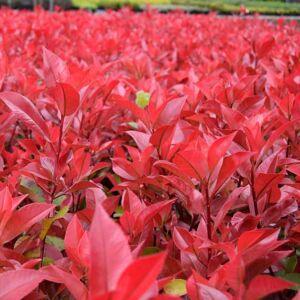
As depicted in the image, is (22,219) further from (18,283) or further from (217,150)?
(217,150)

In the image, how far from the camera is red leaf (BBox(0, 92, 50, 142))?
1169 mm

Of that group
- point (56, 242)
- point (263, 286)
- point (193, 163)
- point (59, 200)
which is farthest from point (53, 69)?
point (263, 286)

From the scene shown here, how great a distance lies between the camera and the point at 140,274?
0.50 meters

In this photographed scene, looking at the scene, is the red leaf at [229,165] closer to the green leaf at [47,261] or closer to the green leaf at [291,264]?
the green leaf at [291,264]

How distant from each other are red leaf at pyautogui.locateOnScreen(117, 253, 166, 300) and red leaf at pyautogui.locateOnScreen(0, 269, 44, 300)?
263 millimetres

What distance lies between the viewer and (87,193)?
1181mm

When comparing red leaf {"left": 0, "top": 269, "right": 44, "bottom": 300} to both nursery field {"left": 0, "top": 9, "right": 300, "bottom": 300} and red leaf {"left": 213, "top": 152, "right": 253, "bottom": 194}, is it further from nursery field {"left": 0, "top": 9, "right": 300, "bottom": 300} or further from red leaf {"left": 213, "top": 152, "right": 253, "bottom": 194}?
red leaf {"left": 213, "top": 152, "right": 253, "bottom": 194}

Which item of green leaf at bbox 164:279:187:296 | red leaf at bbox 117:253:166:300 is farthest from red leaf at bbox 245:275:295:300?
red leaf at bbox 117:253:166:300

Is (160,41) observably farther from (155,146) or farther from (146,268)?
(146,268)

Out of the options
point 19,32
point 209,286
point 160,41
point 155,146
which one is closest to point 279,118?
point 155,146

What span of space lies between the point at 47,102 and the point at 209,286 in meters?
1.12

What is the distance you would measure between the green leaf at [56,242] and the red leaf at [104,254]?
0.63 meters

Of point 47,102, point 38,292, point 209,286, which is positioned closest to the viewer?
point 209,286

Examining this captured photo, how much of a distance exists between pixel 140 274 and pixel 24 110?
0.76 metres
